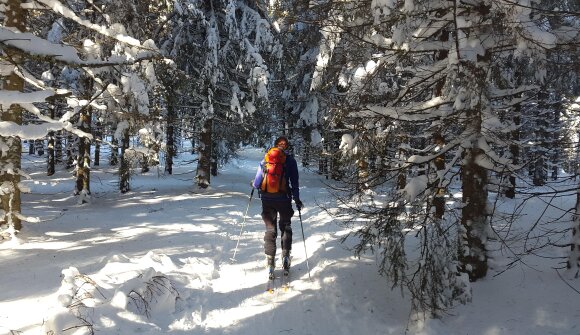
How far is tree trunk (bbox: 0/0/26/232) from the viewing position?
7.73m

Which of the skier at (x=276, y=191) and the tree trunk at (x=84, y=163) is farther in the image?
the tree trunk at (x=84, y=163)

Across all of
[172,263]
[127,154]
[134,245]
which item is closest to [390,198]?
[172,263]

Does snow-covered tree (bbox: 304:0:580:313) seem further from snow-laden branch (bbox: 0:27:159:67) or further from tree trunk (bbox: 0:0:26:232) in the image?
tree trunk (bbox: 0:0:26:232)

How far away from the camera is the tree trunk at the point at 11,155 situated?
773cm

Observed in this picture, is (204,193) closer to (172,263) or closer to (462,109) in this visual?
(172,263)

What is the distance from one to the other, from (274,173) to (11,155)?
5.84m

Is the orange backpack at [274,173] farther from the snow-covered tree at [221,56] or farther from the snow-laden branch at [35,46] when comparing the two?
the snow-covered tree at [221,56]

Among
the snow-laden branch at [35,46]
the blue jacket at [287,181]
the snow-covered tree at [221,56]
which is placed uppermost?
the snow-covered tree at [221,56]

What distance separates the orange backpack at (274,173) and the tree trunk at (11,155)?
5.41 meters

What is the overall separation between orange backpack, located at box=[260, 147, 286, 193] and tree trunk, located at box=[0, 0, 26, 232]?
541 cm

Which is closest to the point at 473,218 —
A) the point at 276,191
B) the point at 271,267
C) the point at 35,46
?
the point at 276,191

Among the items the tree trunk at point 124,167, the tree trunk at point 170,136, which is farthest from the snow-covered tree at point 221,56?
the tree trunk at point 124,167

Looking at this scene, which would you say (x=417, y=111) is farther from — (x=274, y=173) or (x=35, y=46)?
(x=35, y=46)

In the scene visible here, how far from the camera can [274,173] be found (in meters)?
6.16
